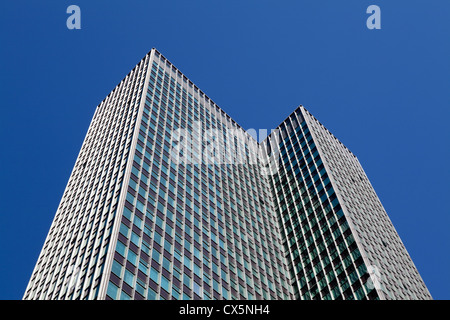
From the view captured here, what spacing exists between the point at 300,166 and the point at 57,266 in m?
66.9

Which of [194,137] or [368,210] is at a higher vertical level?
[194,137]

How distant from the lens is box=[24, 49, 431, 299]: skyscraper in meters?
63.6

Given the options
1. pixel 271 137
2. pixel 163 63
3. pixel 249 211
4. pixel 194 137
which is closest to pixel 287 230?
pixel 249 211

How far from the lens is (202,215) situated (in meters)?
82.0

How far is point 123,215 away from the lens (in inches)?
2586

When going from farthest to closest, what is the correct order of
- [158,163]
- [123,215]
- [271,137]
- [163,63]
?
1. [271,137]
2. [163,63]
3. [158,163]
4. [123,215]

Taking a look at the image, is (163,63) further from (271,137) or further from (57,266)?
(57,266)

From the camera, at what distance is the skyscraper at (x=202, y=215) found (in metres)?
63.6

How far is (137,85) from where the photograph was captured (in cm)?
11400

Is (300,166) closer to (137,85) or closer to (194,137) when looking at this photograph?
(194,137)
